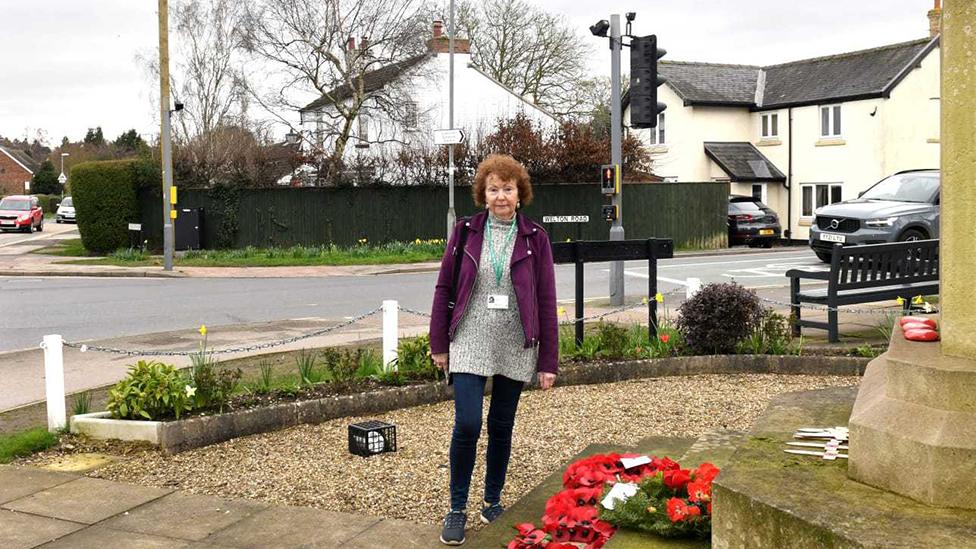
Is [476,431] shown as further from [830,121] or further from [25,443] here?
[830,121]

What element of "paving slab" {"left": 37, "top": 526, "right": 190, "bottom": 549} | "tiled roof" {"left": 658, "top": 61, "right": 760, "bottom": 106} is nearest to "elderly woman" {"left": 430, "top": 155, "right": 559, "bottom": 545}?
"paving slab" {"left": 37, "top": 526, "right": 190, "bottom": 549}

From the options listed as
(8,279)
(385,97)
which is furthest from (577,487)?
(385,97)

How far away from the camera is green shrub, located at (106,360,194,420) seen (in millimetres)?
6844

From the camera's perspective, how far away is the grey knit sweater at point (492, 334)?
16.0ft

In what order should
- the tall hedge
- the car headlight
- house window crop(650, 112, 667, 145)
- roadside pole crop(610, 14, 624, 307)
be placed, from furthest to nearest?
house window crop(650, 112, 667, 145) → the tall hedge → the car headlight → roadside pole crop(610, 14, 624, 307)

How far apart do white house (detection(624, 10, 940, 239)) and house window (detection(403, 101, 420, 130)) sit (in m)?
9.66

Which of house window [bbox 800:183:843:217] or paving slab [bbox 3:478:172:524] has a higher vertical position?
house window [bbox 800:183:843:217]

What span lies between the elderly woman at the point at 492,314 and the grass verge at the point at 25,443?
3.26 meters

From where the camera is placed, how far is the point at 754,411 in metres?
7.71

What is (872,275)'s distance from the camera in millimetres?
10508

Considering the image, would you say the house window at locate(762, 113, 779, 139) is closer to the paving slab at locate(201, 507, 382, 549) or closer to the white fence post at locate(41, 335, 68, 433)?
the white fence post at locate(41, 335, 68, 433)

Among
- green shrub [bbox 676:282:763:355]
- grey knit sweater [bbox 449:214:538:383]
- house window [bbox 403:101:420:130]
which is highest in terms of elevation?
house window [bbox 403:101:420:130]

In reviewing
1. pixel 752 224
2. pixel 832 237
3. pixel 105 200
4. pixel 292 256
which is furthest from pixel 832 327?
pixel 752 224

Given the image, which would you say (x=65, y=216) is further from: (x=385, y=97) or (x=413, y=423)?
(x=413, y=423)
